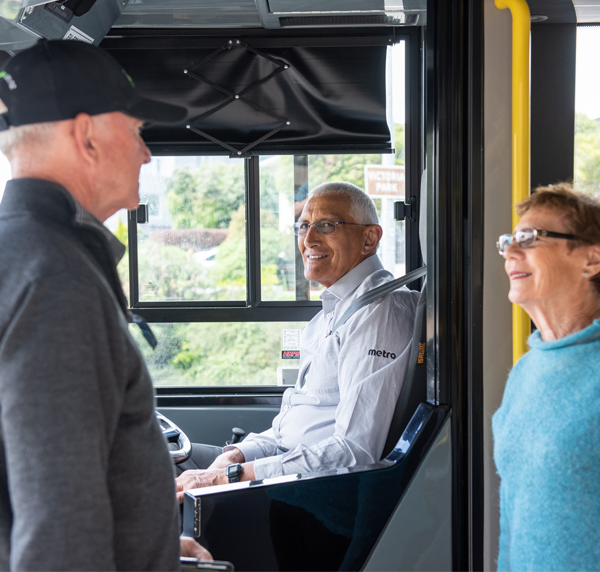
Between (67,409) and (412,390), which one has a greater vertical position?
(67,409)

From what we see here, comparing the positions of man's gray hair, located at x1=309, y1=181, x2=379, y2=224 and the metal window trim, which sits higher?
man's gray hair, located at x1=309, y1=181, x2=379, y2=224

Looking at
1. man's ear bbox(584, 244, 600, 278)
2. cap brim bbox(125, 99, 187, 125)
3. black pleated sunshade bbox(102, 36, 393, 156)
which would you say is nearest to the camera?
cap brim bbox(125, 99, 187, 125)

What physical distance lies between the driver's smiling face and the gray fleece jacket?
4.67 feet

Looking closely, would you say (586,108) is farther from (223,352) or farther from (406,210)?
(223,352)

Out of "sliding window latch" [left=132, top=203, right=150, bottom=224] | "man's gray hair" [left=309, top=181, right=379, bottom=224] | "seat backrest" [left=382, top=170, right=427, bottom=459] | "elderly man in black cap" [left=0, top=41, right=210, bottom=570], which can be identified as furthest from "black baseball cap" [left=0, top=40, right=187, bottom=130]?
"sliding window latch" [left=132, top=203, right=150, bottom=224]

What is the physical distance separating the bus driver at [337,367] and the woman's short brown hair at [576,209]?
2.20 feet

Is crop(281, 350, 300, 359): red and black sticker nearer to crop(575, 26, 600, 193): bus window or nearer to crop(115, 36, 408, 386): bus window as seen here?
crop(115, 36, 408, 386): bus window

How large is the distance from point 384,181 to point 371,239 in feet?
1.92

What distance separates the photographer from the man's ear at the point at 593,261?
1.10m

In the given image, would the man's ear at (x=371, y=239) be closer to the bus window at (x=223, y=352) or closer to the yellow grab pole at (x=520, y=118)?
the bus window at (x=223, y=352)

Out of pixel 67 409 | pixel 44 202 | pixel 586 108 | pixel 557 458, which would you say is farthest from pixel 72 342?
pixel 586 108

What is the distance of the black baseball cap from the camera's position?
83cm

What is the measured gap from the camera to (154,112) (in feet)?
3.13

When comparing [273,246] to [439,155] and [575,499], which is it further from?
[575,499]
